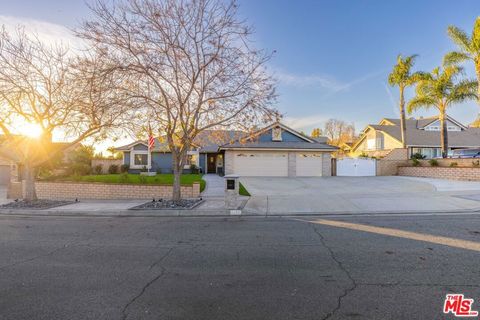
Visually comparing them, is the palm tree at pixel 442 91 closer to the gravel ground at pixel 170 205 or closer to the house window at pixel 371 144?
the house window at pixel 371 144

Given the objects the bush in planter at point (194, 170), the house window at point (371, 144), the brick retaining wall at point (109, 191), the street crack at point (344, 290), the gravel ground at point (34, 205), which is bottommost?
the street crack at point (344, 290)

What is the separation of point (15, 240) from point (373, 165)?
26.1 metres

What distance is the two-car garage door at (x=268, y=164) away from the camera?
23.7 meters

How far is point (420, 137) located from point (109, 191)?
3572cm

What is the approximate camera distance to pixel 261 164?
23828 mm

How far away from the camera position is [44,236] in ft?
23.6

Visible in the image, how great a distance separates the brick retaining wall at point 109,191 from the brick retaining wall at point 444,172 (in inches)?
782

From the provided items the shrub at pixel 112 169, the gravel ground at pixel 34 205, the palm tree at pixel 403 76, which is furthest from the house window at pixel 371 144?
the gravel ground at pixel 34 205

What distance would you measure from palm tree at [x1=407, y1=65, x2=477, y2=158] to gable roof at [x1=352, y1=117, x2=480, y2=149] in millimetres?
8190

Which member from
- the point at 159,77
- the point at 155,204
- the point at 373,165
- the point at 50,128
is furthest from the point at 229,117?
the point at 373,165

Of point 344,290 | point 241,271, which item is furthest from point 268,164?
point 344,290

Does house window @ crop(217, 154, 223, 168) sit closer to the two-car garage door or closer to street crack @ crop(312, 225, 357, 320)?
the two-car garage door

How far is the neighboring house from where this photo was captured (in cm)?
3180

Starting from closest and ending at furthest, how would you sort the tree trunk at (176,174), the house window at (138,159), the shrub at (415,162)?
the tree trunk at (176,174) → the shrub at (415,162) → the house window at (138,159)
